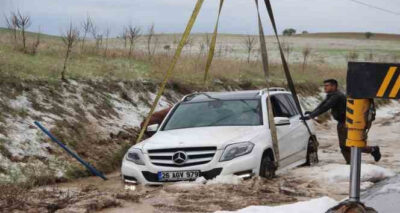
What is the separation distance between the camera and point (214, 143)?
28.9 feet

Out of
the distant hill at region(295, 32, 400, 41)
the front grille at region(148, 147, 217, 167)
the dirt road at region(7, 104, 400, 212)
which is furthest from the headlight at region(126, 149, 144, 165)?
the distant hill at region(295, 32, 400, 41)

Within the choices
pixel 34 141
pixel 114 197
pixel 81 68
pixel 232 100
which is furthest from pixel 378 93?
pixel 81 68

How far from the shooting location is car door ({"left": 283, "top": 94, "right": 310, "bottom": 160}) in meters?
10.9

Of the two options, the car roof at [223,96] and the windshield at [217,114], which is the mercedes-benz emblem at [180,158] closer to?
the windshield at [217,114]

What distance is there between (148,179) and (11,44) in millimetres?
15396

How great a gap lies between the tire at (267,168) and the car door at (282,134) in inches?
27.6

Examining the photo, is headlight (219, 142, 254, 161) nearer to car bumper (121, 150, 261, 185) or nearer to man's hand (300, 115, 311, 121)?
car bumper (121, 150, 261, 185)

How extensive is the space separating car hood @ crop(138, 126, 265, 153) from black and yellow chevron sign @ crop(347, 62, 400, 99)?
12.6ft

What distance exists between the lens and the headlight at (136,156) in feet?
29.7

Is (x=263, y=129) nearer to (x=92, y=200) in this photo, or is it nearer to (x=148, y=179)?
(x=148, y=179)

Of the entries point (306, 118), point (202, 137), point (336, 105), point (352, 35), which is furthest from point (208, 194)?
point (352, 35)

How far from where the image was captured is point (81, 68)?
61.9 ft

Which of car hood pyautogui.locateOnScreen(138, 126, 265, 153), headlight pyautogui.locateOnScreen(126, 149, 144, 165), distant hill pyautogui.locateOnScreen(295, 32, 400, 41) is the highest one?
distant hill pyautogui.locateOnScreen(295, 32, 400, 41)

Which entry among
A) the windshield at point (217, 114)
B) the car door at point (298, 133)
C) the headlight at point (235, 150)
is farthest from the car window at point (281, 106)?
the headlight at point (235, 150)
